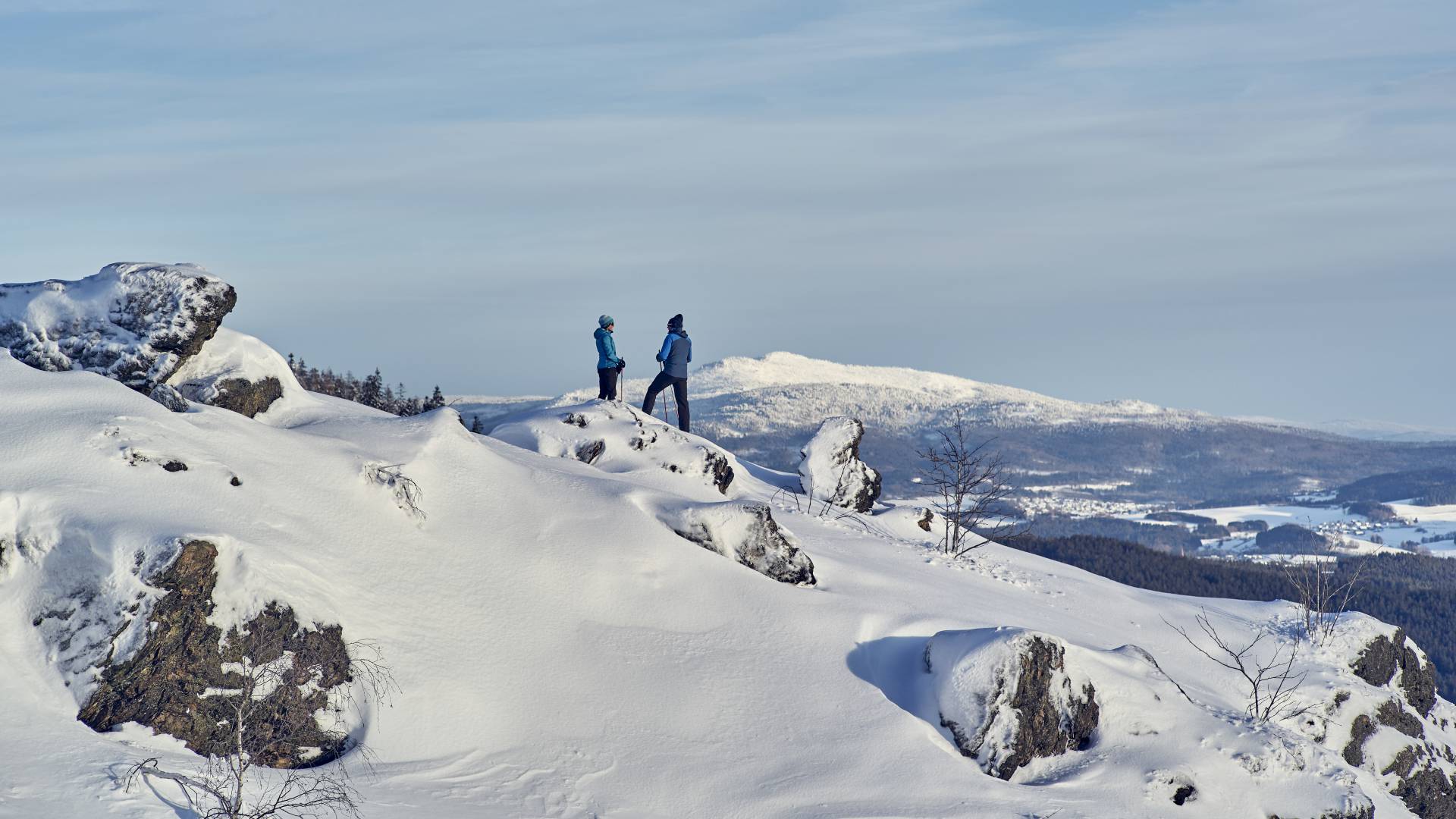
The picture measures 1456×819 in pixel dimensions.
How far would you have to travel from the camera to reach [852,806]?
50.7 feet

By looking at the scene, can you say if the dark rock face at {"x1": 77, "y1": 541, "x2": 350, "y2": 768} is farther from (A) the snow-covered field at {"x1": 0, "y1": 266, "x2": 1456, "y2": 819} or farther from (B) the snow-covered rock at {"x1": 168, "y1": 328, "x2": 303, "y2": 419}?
(B) the snow-covered rock at {"x1": 168, "y1": 328, "x2": 303, "y2": 419}

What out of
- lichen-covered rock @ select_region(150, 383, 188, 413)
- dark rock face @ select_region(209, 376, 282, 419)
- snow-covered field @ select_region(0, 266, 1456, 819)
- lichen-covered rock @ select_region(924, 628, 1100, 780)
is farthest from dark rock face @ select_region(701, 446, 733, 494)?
lichen-covered rock @ select_region(150, 383, 188, 413)

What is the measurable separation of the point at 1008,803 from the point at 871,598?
511cm

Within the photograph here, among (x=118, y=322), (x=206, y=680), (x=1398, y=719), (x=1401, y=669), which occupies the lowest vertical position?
(x=1398, y=719)

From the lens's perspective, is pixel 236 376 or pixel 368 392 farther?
pixel 368 392

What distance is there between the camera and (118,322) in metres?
20.5

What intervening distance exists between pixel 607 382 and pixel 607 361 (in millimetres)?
713

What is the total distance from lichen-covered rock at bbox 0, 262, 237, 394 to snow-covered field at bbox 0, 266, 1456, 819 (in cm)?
134

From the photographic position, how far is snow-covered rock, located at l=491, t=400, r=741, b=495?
2756cm

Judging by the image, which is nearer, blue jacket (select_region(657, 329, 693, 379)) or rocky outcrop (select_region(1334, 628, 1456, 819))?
rocky outcrop (select_region(1334, 628, 1456, 819))

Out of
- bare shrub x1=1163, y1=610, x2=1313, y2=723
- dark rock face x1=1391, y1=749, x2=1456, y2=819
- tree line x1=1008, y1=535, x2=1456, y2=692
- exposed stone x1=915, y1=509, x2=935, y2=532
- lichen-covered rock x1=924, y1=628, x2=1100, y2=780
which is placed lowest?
tree line x1=1008, y1=535, x2=1456, y2=692

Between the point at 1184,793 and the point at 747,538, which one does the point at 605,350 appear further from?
the point at 1184,793

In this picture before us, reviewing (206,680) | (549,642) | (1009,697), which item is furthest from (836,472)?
(206,680)

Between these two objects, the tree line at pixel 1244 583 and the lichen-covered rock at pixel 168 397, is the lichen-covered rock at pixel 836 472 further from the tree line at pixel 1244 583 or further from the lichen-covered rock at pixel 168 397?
the tree line at pixel 1244 583
